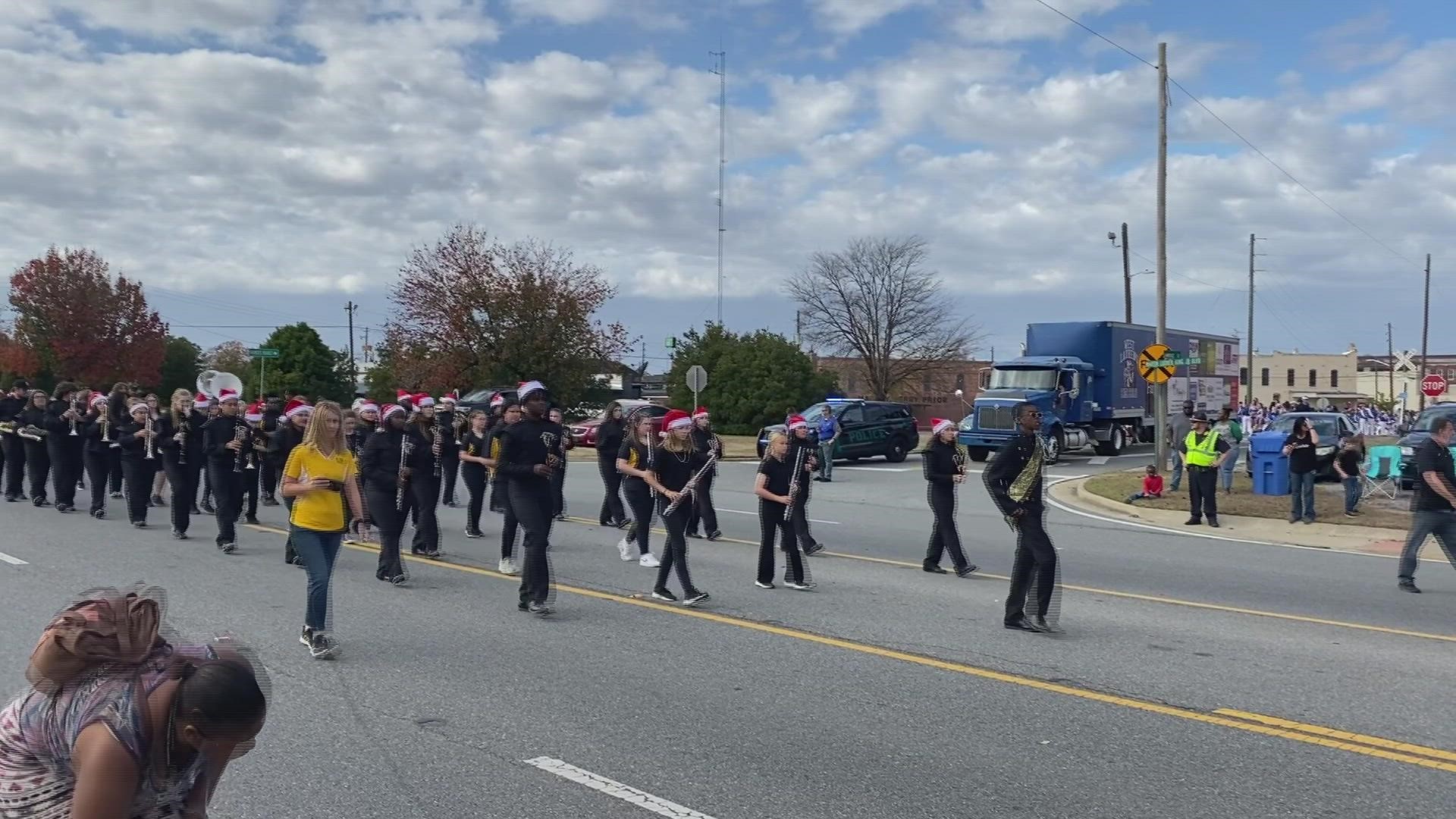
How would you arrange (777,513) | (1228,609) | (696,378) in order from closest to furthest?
(1228,609) → (777,513) → (696,378)

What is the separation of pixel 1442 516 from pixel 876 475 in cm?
1644

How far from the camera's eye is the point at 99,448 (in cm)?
1614

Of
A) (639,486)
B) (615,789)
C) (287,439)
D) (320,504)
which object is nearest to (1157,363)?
(639,486)

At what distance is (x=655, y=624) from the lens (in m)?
8.91

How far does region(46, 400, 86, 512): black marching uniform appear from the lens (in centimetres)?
1652

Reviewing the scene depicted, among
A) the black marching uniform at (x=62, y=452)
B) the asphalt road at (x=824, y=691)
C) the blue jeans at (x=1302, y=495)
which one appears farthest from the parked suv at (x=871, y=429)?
the asphalt road at (x=824, y=691)

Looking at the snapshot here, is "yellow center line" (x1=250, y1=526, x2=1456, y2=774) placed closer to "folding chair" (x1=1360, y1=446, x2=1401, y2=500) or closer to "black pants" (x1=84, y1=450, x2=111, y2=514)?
"black pants" (x1=84, y1=450, x2=111, y2=514)

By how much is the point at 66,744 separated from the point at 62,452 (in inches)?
633

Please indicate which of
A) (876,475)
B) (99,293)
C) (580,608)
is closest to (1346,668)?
(580,608)

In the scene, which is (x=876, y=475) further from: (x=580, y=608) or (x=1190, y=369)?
(x=580, y=608)

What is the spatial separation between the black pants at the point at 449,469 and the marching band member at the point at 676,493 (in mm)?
5832

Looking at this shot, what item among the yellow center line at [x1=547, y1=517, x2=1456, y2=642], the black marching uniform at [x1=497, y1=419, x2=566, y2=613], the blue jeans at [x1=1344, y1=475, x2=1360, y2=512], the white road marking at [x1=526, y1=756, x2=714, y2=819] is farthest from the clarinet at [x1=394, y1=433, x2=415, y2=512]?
the blue jeans at [x1=1344, y1=475, x2=1360, y2=512]

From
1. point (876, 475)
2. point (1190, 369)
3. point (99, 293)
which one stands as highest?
point (99, 293)

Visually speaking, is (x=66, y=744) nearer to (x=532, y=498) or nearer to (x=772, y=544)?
(x=532, y=498)
